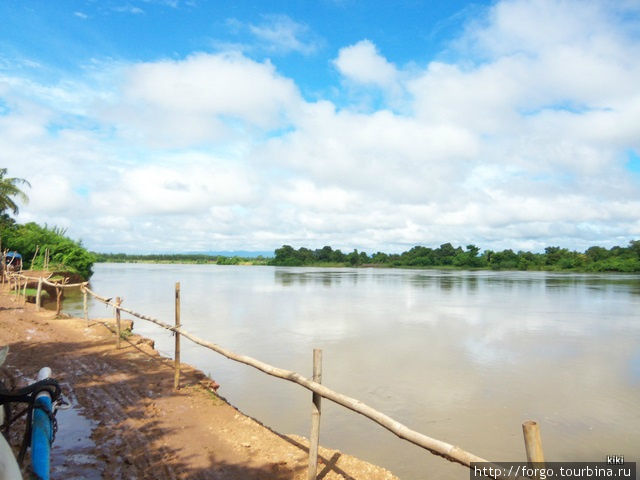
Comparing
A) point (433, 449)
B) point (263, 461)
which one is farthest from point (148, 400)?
point (433, 449)

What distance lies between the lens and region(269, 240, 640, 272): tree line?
199 feet

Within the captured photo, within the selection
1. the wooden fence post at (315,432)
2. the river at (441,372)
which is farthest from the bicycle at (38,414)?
the river at (441,372)

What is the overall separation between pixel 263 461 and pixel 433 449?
2.03 m

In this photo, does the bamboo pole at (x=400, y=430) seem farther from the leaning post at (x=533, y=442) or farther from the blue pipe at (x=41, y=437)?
the blue pipe at (x=41, y=437)

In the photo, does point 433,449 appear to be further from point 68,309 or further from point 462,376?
point 68,309

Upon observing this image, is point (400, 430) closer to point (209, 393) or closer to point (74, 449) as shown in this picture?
point (74, 449)

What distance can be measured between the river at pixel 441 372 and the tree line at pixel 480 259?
49.5 meters

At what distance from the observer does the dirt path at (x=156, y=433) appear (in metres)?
4.07

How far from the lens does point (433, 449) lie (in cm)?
310

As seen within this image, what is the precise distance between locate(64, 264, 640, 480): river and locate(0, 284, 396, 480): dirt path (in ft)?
3.37

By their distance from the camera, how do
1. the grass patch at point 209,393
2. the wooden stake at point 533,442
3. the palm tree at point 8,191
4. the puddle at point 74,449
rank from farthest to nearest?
the palm tree at point 8,191 < the grass patch at point 209,393 < the puddle at point 74,449 < the wooden stake at point 533,442

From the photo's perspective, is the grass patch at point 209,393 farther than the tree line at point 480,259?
No

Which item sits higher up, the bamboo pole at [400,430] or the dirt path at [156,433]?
the bamboo pole at [400,430]

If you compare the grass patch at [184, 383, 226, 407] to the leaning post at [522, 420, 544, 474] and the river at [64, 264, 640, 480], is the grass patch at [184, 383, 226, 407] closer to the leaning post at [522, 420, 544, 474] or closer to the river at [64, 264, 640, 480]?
the river at [64, 264, 640, 480]
